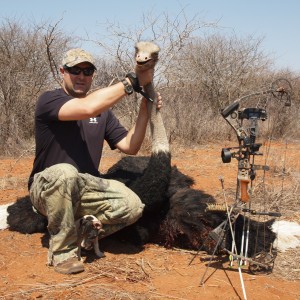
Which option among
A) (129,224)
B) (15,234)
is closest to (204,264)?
(129,224)

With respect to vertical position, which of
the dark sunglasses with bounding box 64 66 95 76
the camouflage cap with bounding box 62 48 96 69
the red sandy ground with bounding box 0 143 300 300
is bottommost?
the red sandy ground with bounding box 0 143 300 300

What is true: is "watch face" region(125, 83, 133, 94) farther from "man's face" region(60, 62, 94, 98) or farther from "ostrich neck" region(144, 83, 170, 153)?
"man's face" region(60, 62, 94, 98)

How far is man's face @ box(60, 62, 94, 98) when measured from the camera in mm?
3670

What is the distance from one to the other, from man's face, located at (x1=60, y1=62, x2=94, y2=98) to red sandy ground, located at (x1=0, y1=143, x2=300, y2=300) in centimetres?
129

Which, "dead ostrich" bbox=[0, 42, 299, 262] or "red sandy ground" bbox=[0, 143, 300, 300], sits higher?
"dead ostrich" bbox=[0, 42, 299, 262]

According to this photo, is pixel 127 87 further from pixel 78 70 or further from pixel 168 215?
pixel 168 215

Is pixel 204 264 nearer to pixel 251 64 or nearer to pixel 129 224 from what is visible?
pixel 129 224

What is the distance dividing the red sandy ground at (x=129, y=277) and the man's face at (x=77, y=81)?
1.29m

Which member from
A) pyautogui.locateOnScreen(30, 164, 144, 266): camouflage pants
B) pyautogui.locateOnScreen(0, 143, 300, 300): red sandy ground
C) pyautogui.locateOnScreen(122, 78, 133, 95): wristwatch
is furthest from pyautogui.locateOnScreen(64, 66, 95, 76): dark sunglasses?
pyautogui.locateOnScreen(0, 143, 300, 300): red sandy ground

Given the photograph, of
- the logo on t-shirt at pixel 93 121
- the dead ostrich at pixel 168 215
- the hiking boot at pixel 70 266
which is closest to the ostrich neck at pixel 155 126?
the dead ostrich at pixel 168 215

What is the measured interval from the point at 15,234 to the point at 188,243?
1581mm

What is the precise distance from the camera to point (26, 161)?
842 cm

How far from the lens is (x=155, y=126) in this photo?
147 inches

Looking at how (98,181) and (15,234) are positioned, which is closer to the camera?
(98,181)
